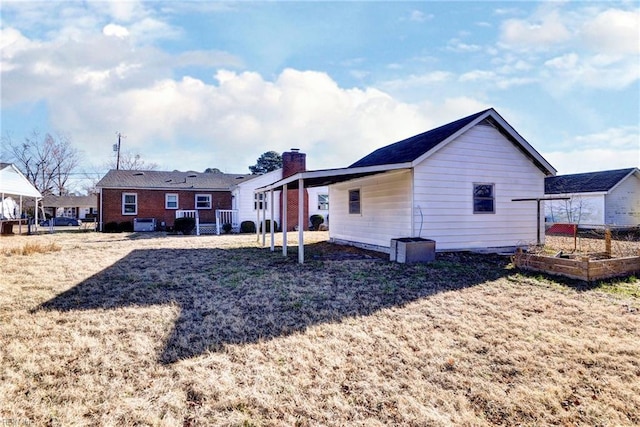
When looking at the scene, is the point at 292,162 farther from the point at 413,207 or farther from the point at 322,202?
the point at 413,207

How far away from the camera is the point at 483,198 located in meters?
10.4

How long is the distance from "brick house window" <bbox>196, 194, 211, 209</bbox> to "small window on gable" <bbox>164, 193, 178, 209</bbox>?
1478 millimetres

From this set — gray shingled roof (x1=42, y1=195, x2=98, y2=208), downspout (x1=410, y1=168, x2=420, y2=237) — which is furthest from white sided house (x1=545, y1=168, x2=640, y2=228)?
gray shingled roof (x1=42, y1=195, x2=98, y2=208)

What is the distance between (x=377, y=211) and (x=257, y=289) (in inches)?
243

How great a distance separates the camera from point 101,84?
1598 cm

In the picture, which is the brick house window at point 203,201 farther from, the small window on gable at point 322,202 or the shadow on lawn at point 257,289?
the shadow on lawn at point 257,289

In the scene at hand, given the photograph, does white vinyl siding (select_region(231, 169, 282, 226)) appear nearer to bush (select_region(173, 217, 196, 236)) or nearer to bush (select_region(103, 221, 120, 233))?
bush (select_region(173, 217, 196, 236))

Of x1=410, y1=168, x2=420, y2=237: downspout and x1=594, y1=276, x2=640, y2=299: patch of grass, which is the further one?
x1=410, y1=168, x2=420, y2=237: downspout

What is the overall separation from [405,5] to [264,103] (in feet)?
28.1

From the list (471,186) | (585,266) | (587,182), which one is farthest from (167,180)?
(587,182)

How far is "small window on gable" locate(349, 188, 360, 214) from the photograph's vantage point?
41.5 ft

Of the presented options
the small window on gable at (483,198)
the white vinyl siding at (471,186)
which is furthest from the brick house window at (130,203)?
the small window on gable at (483,198)

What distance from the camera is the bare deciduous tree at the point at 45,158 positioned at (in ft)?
126

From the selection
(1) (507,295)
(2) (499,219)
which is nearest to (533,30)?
(2) (499,219)
